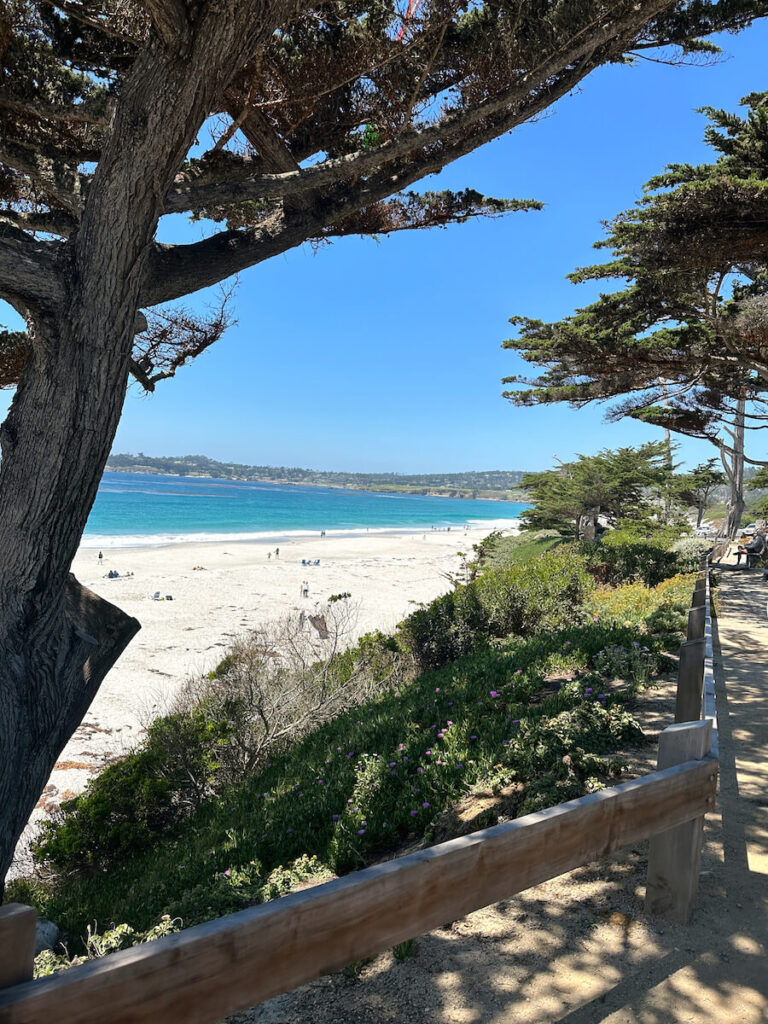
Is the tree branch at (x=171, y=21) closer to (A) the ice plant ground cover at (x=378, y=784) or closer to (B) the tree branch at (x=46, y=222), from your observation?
(B) the tree branch at (x=46, y=222)

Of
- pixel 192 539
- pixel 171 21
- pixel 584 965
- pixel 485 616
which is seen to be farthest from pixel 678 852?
pixel 192 539

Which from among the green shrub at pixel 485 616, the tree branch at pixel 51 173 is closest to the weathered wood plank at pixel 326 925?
the tree branch at pixel 51 173

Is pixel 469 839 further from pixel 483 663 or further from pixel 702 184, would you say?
pixel 702 184

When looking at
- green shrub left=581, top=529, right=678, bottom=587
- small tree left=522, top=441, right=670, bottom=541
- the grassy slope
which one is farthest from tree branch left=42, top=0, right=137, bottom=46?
small tree left=522, top=441, right=670, bottom=541

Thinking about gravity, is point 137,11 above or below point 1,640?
above

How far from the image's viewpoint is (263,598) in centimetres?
2320

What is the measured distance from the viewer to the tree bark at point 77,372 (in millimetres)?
3582

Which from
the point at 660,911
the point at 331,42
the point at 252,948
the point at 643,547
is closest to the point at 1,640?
the point at 252,948

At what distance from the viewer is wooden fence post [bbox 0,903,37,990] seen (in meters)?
1.22

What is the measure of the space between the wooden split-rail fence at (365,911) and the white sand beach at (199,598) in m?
7.53

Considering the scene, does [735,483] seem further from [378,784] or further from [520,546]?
[378,784]

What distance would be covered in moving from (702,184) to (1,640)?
9.52 m

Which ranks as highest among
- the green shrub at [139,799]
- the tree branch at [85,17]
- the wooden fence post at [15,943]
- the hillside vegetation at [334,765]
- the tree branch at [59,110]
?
the tree branch at [85,17]

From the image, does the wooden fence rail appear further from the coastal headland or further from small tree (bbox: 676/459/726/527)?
small tree (bbox: 676/459/726/527)
